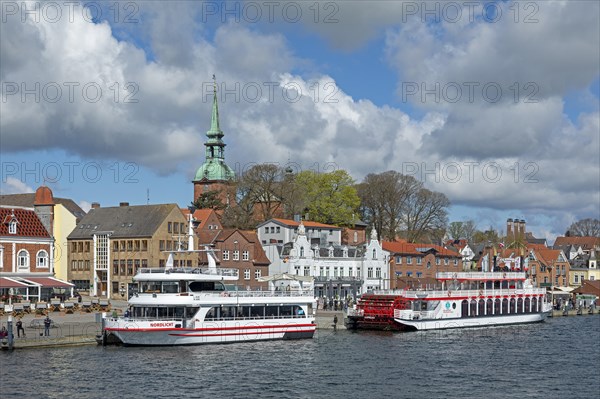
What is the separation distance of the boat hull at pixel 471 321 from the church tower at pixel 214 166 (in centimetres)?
5335

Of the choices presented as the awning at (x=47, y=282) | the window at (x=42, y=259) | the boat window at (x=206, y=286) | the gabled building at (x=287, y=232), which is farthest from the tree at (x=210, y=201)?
the boat window at (x=206, y=286)

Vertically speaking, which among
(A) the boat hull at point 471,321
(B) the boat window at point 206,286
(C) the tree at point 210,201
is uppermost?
(C) the tree at point 210,201

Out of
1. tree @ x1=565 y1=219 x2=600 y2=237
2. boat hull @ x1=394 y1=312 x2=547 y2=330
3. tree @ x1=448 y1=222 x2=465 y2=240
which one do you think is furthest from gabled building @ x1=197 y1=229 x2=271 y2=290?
tree @ x1=565 y1=219 x2=600 y2=237

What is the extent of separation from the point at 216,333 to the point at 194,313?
81.3 inches

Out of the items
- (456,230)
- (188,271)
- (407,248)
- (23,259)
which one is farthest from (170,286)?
(456,230)

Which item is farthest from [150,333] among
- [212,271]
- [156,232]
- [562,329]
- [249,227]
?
[249,227]

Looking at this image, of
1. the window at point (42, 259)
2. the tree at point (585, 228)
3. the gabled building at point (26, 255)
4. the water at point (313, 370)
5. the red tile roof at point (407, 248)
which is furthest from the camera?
the tree at point (585, 228)

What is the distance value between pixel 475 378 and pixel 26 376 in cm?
2291

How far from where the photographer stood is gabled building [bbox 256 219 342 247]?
9931cm

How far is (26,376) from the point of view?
4216 cm

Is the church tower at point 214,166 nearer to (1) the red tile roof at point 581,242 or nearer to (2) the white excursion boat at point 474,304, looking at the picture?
(2) the white excursion boat at point 474,304

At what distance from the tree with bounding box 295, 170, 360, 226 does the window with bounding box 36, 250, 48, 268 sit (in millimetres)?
42813

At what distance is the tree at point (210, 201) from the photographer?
116 meters

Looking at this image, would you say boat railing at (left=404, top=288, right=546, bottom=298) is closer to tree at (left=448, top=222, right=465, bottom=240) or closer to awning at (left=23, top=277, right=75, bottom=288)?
awning at (left=23, top=277, right=75, bottom=288)
